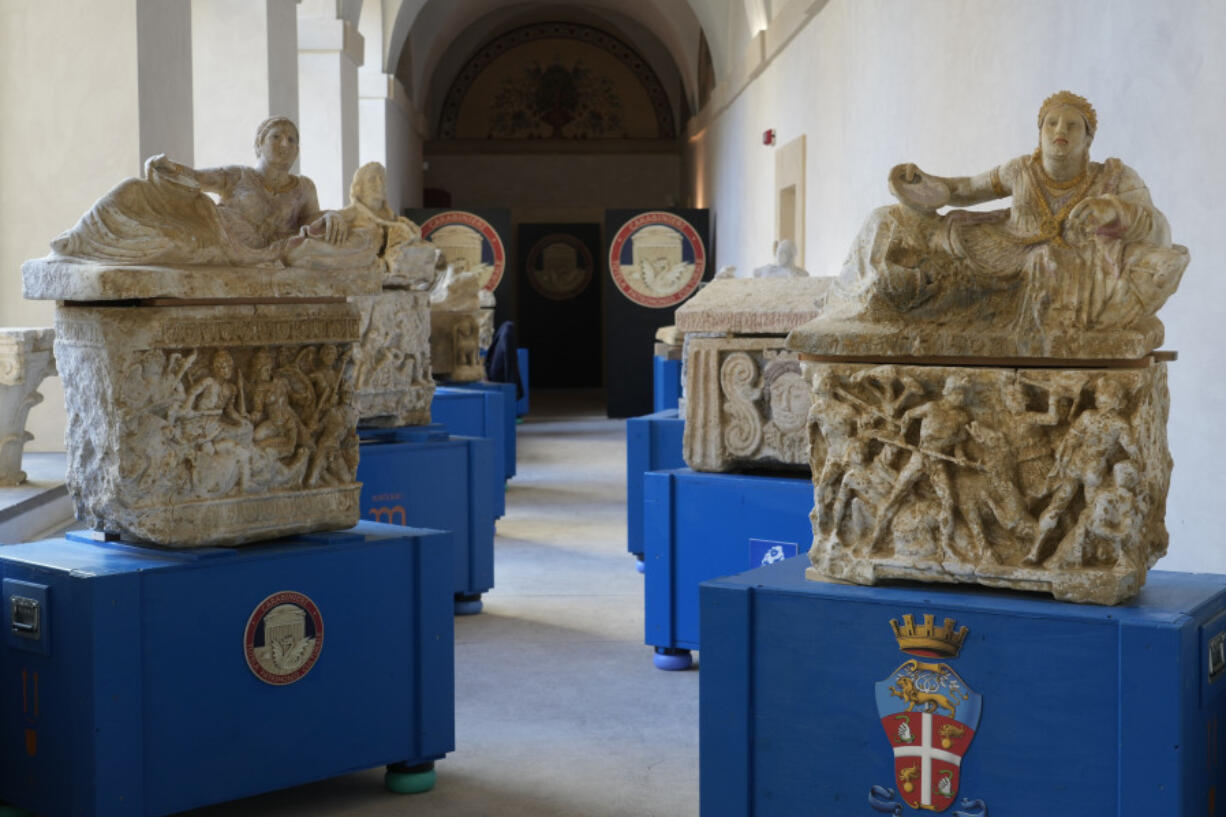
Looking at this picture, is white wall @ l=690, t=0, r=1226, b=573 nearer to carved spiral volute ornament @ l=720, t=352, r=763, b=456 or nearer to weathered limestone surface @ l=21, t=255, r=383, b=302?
carved spiral volute ornament @ l=720, t=352, r=763, b=456

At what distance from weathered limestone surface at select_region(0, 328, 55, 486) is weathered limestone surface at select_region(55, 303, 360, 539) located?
1992mm

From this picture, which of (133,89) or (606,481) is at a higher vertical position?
(133,89)

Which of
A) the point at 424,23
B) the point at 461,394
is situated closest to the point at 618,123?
the point at 424,23

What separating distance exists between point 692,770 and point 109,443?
2010 millimetres

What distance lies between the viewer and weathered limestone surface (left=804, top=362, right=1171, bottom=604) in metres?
3.03

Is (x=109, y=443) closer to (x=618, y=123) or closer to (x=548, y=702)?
(x=548, y=702)

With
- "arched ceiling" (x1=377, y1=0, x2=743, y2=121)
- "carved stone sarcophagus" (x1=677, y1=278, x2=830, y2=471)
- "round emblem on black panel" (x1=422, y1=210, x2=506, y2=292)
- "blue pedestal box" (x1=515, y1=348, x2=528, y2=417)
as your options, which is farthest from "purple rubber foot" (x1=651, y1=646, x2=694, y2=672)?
"arched ceiling" (x1=377, y1=0, x2=743, y2=121)

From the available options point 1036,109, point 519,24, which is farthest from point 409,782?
point 519,24

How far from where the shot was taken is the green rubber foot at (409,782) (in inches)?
172

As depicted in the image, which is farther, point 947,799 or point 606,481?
point 606,481

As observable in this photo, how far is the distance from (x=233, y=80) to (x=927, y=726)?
8825 mm

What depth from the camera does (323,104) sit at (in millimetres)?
14336

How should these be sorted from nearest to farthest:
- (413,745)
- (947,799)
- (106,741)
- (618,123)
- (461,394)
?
1. (947,799)
2. (106,741)
3. (413,745)
4. (461,394)
5. (618,123)

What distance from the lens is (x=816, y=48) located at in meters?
11.9
